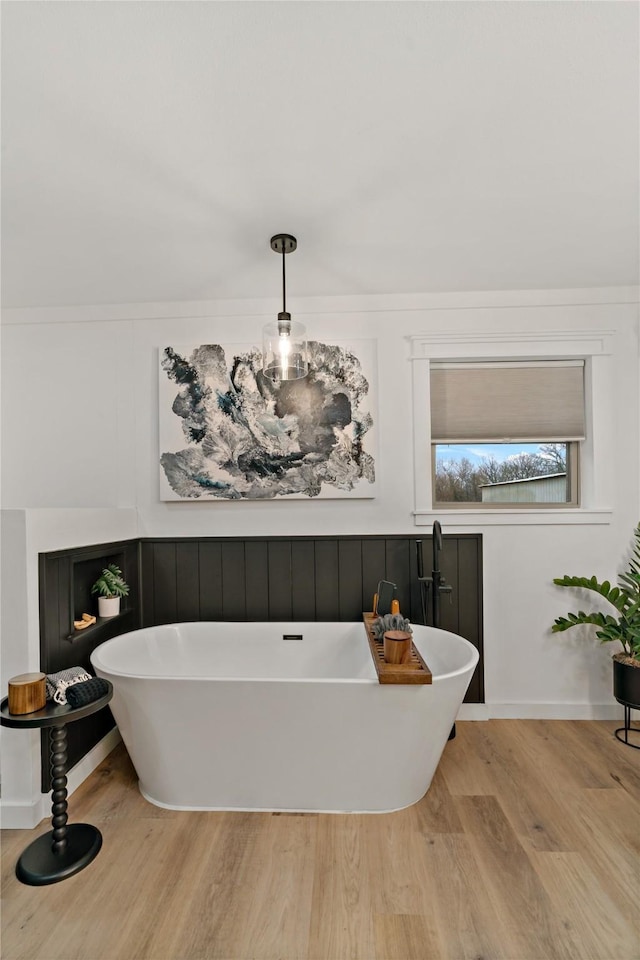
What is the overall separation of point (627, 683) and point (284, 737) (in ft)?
5.85

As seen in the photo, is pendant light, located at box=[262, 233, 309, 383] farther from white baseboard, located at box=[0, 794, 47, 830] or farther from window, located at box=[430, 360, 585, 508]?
white baseboard, located at box=[0, 794, 47, 830]

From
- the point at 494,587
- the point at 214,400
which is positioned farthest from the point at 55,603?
the point at 494,587

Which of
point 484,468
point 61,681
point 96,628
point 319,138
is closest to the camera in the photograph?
point 319,138

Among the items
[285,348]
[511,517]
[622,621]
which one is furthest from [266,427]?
[622,621]

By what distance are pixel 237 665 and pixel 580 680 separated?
1974 millimetres

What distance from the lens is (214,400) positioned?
306cm

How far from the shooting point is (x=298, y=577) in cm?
304

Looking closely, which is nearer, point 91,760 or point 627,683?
point 91,760

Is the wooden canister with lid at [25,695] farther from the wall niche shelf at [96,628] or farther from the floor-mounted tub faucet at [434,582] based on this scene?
the floor-mounted tub faucet at [434,582]

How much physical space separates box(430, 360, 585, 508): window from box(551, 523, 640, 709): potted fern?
51cm

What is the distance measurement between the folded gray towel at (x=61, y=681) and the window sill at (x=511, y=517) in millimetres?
1900

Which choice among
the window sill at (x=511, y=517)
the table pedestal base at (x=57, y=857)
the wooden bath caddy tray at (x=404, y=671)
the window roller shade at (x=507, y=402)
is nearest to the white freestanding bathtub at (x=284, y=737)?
the wooden bath caddy tray at (x=404, y=671)

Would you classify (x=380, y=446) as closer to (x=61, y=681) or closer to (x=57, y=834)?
(x=61, y=681)

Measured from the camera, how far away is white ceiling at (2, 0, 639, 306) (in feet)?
4.27
